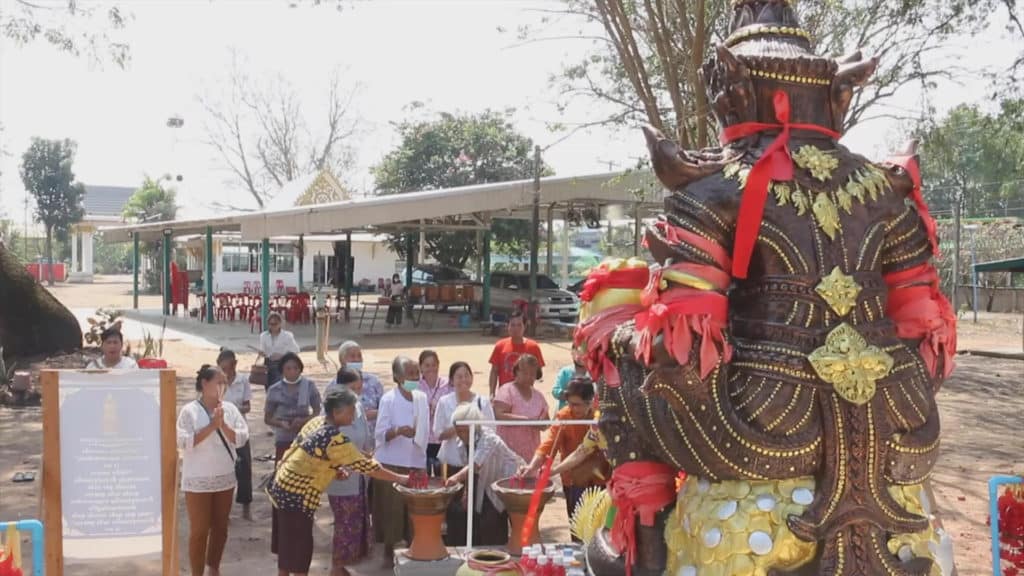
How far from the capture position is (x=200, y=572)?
5.54 m

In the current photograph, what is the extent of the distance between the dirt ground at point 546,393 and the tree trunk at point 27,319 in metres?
1.99

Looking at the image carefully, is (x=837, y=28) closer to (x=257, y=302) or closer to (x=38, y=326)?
(x=38, y=326)

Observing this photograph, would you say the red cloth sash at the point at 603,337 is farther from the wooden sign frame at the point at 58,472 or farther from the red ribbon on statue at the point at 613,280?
the wooden sign frame at the point at 58,472

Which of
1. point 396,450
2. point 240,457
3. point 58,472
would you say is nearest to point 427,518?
point 396,450

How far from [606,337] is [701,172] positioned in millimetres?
626

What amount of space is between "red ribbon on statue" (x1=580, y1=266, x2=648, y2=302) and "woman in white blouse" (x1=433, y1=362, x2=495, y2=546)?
10.5ft

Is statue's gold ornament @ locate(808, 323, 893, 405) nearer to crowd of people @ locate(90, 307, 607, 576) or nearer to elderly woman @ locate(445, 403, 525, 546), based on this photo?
crowd of people @ locate(90, 307, 607, 576)

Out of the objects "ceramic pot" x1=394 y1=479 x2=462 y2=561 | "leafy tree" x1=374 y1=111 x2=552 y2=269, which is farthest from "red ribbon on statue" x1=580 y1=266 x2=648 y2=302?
"leafy tree" x1=374 y1=111 x2=552 y2=269

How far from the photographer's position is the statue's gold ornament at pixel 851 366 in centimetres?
262

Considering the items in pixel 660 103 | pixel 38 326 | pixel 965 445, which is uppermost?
pixel 660 103

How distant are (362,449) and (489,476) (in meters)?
0.90

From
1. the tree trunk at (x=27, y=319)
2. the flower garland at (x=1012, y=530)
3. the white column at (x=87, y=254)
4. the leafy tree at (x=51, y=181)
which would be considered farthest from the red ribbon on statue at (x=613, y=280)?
the white column at (x=87, y=254)

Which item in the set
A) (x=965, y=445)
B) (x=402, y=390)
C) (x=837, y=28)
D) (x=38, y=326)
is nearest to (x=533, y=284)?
(x=837, y=28)

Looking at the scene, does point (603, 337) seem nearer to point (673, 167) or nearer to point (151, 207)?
point (673, 167)
